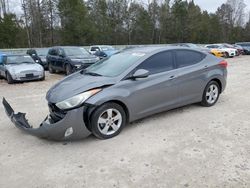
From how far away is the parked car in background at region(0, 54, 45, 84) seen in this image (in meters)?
10.5

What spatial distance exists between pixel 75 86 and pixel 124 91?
2.69 ft

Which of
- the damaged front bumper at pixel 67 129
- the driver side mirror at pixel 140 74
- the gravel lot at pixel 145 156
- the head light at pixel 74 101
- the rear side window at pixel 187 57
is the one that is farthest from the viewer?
the rear side window at pixel 187 57

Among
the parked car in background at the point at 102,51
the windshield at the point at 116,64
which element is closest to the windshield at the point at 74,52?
the parked car in background at the point at 102,51

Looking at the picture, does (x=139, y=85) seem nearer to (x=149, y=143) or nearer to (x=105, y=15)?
(x=149, y=143)

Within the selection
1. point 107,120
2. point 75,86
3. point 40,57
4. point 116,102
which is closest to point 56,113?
point 75,86

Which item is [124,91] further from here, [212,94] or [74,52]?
[74,52]

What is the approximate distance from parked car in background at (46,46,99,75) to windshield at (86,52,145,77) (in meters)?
6.76

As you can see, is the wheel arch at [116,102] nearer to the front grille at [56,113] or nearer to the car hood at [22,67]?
the front grille at [56,113]

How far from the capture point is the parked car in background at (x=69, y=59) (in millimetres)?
12273

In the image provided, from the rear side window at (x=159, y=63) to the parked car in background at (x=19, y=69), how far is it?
24.5 ft

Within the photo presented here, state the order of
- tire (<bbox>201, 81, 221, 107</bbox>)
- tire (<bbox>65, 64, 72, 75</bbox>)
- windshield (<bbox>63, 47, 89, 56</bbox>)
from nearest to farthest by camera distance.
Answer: tire (<bbox>201, 81, 221, 107</bbox>), tire (<bbox>65, 64, 72, 75</bbox>), windshield (<bbox>63, 47, 89, 56</bbox>)

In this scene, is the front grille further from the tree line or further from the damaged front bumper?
the tree line

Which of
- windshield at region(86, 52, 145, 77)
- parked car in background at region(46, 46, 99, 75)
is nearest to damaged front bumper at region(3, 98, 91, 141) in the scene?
windshield at region(86, 52, 145, 77)

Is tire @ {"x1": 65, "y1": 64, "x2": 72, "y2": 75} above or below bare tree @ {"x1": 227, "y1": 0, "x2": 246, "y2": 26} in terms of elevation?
below
